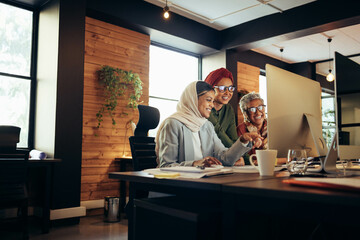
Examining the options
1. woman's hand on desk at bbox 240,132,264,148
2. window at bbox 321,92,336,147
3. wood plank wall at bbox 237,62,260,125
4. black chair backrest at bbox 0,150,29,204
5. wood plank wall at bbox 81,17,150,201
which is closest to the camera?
woman's hand on desk at bbox 240,132,264,148

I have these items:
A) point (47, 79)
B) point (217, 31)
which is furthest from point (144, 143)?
point (217, 31)

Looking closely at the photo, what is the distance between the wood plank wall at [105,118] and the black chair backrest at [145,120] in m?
Result: 2.17

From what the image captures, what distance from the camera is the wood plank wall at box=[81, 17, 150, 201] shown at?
4449mm

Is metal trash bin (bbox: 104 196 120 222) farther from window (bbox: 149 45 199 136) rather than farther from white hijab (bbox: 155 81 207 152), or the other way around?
white hijab (bbox: 155 81 207 152)

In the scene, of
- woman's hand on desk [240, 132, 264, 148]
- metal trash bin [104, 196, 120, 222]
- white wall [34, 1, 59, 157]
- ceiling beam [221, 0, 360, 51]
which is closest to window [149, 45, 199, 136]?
ceiling beam [221, 0, 360, 51]

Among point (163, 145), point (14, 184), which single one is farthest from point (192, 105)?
point (14, 184)

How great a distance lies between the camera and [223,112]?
327 centimetres

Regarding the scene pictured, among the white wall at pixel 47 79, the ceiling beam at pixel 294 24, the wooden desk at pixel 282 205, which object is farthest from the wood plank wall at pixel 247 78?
the wooden desk at pixel 282 205

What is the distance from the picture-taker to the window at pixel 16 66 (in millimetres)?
4141

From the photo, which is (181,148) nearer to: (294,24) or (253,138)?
(253,138)

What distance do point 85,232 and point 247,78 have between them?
471 centimetres

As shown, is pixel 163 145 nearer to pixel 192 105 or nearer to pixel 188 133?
pixel 188 133

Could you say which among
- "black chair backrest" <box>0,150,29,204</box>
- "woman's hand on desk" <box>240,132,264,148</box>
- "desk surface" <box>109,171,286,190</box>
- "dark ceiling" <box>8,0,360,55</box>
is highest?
"dark ceiling" <box>8,0,360,55</box>

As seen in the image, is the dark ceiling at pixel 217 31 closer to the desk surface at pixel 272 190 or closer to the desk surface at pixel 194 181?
the desk surface at pixel 194 181
